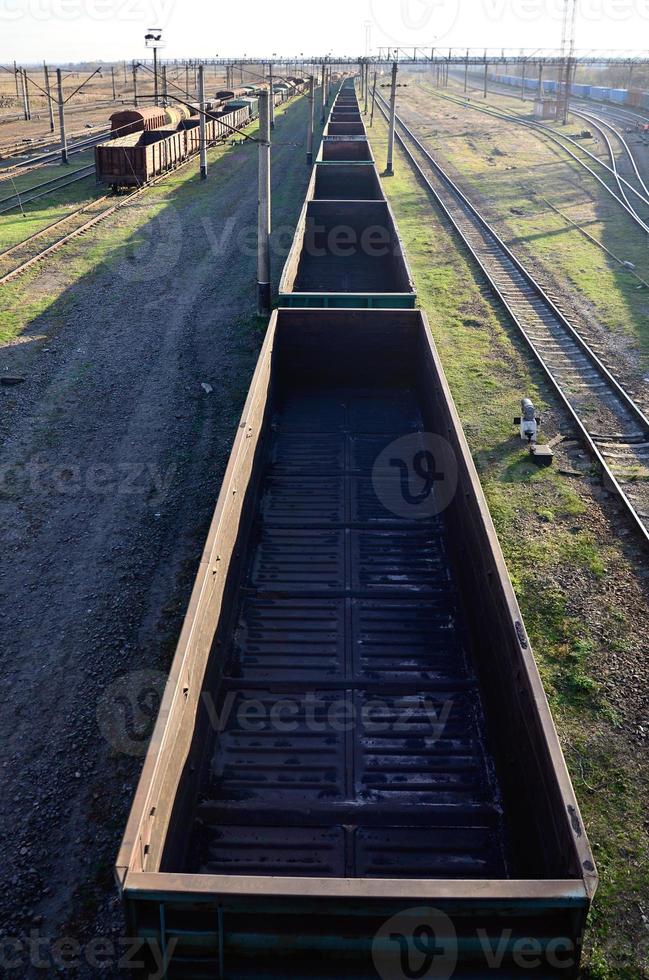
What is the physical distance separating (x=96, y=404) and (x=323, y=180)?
1505 centimetres

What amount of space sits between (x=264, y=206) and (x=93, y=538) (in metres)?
8.63

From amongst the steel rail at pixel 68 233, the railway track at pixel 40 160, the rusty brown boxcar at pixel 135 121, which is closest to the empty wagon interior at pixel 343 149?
the steel rail at pixel 68 233

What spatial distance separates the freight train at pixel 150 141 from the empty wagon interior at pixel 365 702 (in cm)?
1435

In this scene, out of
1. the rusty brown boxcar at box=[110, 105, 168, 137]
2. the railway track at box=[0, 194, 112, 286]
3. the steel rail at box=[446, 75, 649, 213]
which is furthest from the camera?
the rusty brown boxcar at box=[110, 105, 168, 137]

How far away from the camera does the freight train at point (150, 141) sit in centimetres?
2839

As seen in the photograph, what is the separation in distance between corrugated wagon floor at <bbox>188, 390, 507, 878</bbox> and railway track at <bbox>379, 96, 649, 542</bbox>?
12.7ft

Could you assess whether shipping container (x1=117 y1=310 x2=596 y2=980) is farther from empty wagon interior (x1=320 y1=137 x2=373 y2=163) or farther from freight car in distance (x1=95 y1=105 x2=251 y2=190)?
empty wagon interior (x1=320 y1=137 x2=373 y2=163)

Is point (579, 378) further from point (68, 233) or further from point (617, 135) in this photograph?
point (617, 135)

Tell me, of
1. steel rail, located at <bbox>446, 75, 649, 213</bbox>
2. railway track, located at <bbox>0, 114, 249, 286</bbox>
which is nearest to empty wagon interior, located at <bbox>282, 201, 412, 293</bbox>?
railway track, located at <bbox>0, 114, 249, 286</bbox>

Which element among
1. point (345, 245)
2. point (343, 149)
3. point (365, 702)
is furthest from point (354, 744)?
point (343, 149)

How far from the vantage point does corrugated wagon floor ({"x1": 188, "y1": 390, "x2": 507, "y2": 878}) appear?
4.99 meters

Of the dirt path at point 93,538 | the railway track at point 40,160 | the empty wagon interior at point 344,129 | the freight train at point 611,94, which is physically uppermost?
the freight train at point 611,94

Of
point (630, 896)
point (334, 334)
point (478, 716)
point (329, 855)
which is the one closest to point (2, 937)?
point (329, 855)

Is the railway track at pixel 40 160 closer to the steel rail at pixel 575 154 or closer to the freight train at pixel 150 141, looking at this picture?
the freight train at pixel 150 141
